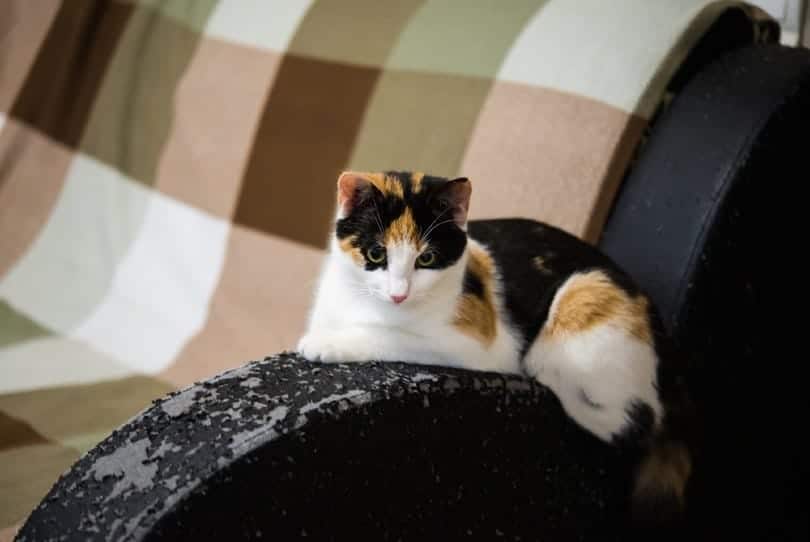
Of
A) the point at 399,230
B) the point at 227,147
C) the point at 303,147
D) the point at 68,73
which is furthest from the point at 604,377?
the point at 68,73

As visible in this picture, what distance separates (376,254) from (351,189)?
0.06m

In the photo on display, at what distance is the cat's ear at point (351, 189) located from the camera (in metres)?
0.79

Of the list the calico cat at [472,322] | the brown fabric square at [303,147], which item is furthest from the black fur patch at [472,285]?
the brown fabric square at [303,147]

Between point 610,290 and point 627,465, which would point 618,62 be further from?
point 627,465

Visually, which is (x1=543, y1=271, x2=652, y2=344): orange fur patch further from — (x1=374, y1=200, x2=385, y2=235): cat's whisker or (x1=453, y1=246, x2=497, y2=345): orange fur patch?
(x1=374, y1=200, x2=385, y2=235): cat's whisker

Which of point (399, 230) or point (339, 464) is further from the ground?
point (399, 230)

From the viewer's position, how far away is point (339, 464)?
2.10 feet

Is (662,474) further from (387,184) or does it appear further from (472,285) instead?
(387,184)

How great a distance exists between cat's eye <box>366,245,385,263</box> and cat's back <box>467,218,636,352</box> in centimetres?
16

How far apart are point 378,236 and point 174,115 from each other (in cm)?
79

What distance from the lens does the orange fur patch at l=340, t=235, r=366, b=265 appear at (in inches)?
31.9

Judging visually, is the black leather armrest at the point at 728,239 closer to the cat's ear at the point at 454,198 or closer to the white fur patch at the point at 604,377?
the white fur patch at the point at 604,377

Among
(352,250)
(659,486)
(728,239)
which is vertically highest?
(728,239)

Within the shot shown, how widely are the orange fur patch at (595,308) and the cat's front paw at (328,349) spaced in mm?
221
